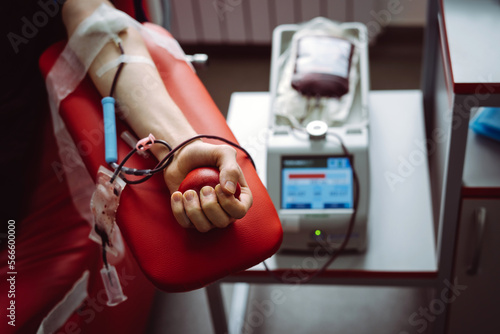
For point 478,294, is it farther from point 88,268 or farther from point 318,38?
point 88,268

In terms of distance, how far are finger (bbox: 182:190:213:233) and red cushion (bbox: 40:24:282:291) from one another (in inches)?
1.2

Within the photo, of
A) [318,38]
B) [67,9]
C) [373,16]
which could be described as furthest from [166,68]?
[373,16]

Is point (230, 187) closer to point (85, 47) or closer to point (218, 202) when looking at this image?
point (218, 202)

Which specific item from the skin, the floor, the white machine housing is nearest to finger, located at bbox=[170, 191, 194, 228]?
the skin

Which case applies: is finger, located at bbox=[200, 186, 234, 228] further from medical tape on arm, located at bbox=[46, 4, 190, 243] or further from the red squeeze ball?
medical tape on arm, located at bbox=[46, 4, 190, 243]

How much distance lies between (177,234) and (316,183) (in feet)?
1.57

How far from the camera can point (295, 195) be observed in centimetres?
121

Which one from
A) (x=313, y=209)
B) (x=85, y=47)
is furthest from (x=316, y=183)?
(x=85, y=47)

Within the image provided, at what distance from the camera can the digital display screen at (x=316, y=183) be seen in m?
1.20

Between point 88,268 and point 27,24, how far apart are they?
Answer: 0.53 meters

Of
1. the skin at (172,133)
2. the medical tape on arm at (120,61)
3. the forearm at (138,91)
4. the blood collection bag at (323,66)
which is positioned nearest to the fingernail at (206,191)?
the skin at (172,133)

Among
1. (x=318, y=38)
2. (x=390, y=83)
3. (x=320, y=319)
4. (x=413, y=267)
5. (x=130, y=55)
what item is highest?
(x=130, y=55)

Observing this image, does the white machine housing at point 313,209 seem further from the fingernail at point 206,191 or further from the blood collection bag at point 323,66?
the fingernail at point 206,191

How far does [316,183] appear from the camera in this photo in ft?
3.96
